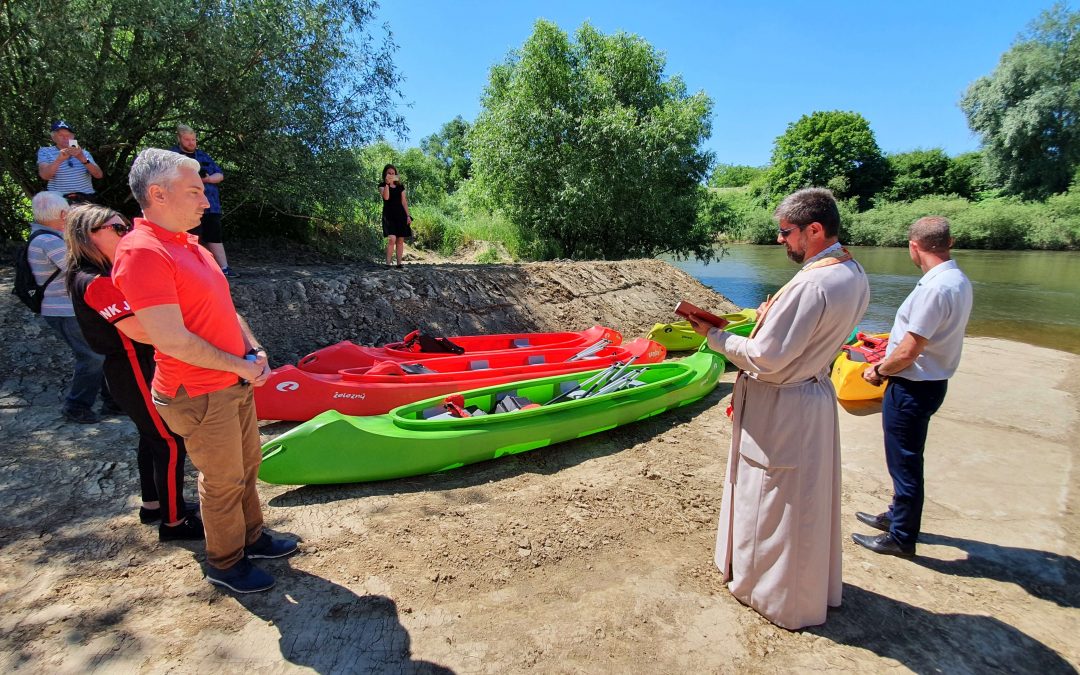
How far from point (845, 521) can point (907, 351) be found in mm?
1330

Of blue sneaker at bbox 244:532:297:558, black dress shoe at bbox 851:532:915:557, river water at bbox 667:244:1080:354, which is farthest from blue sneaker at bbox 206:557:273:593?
river water at bbox 667:244:1080:354

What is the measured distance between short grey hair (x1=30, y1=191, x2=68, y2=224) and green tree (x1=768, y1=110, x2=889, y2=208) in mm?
44009

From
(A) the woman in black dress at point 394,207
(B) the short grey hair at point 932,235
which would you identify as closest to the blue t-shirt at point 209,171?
(A) the woman in black dress at point 394,207

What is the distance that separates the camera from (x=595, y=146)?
15375 mm

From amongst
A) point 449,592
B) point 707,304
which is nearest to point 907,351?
point 449,592

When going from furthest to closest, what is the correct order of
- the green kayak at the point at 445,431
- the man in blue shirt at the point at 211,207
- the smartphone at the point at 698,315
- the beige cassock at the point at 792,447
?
the man in blue shirt at the point at 211,207 < the green kayak at the point at 445,431 < the smartphone at the point at 698,315 < the beige cassock at the point at 792,447

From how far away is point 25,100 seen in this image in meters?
6.95

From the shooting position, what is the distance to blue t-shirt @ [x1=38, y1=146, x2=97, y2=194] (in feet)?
17.4

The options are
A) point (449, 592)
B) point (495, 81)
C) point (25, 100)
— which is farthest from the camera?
point (495, 81)

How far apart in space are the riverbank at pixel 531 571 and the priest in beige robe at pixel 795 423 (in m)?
0.30

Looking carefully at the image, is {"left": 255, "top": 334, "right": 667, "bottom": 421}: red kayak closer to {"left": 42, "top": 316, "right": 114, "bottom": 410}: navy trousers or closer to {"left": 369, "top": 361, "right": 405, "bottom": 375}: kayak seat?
{"left": 369, "top": 361, "right": 405, "bottom": 375}: kayak seat

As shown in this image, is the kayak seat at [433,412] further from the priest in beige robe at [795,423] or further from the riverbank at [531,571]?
the priest in beige robe at [795,423]

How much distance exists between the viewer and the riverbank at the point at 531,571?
2.34 m

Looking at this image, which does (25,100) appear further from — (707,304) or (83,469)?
(707,304)
